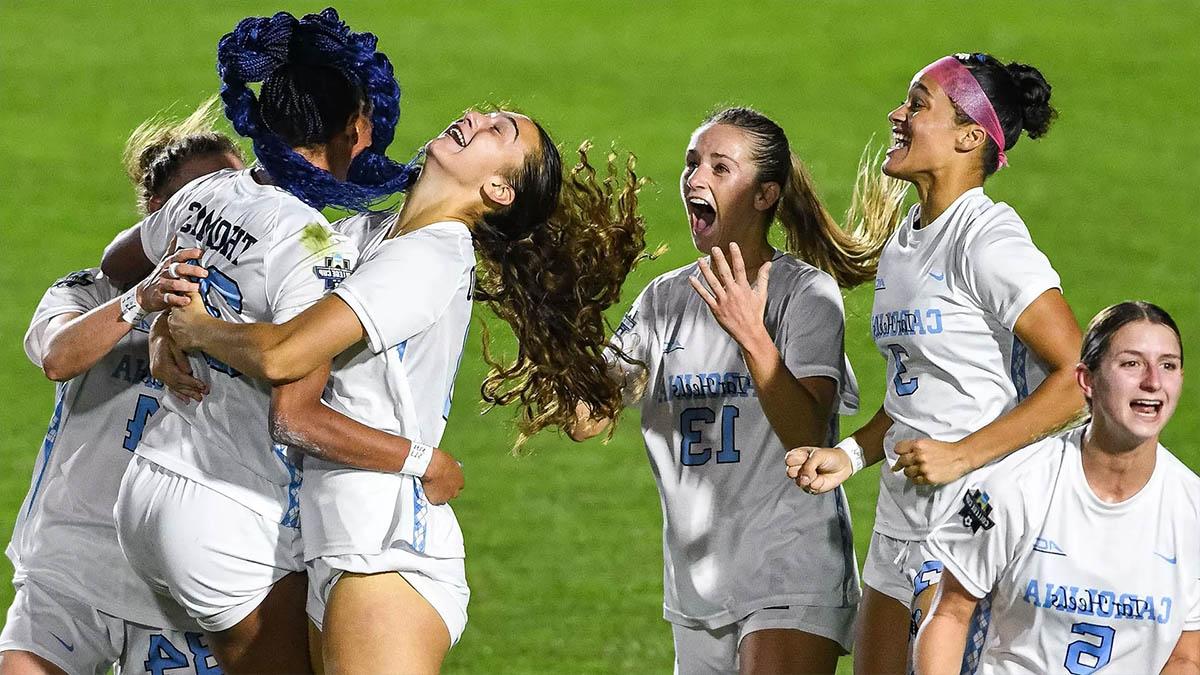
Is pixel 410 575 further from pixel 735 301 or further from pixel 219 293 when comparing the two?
pixel 735 301

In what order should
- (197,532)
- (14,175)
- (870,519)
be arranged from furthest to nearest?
1. (14,175)
2. (870,519)
3. (197,532)

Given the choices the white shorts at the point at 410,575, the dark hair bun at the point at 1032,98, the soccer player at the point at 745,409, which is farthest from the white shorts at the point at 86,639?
the dark hair bun at the point at 1032,98

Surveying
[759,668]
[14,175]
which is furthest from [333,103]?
[14,175]

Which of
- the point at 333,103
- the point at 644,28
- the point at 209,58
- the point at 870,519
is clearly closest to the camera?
the point at 333,103

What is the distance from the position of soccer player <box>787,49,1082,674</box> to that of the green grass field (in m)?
2.67

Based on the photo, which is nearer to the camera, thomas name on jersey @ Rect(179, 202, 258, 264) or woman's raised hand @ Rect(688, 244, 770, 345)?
thomas name on jersey @ Rect(179, 202, 258, 264)

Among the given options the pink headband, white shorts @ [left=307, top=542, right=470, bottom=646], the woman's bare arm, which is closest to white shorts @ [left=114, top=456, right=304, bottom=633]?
white shorts @ [left=307, top=542, right=470, bottom=646]

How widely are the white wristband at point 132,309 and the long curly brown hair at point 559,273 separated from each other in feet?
2.86

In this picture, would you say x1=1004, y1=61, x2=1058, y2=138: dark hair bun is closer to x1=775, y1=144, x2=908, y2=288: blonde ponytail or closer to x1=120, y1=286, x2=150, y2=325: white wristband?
x1=775, y1=144, x2=908, y2=288: blonde ponytail

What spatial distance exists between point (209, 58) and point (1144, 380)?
48.6ft

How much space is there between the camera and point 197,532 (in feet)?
13.7

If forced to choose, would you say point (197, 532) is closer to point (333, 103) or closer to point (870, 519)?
point (333, 103)

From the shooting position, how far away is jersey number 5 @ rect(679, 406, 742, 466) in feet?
15.6

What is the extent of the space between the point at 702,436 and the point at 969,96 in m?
1.16
